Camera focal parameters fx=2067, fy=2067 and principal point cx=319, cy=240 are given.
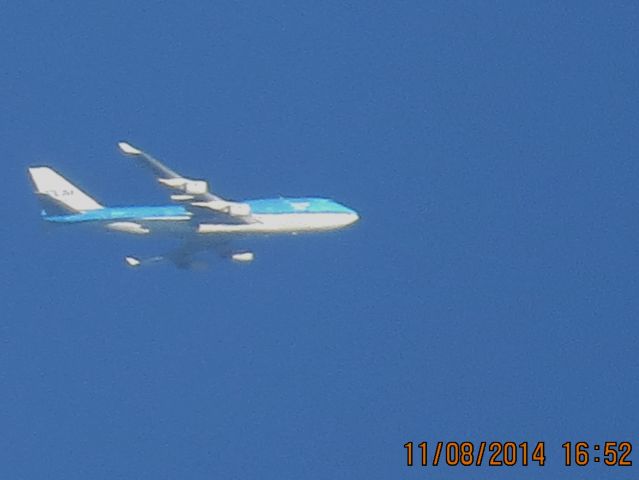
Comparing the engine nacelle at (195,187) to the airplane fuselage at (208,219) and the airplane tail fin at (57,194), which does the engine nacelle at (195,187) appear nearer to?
the airplane fuselage at (208,219)

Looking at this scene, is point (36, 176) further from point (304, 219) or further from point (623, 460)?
point (623, 460)

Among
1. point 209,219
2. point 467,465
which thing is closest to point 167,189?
point 209,219

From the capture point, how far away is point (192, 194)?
A: 128m

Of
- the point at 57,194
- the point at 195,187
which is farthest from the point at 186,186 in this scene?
the point at 57,194

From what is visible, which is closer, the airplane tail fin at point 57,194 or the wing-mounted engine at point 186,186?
the wing-mounted engine at point 186,186

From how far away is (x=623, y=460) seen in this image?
10188 cm

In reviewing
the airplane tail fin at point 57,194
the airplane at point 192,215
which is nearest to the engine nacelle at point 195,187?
the airplane at point 192,215

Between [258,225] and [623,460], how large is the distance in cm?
3766

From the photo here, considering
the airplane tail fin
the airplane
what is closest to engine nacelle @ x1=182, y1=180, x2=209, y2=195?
the airplane

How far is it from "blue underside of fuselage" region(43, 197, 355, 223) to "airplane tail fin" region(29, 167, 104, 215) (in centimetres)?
69

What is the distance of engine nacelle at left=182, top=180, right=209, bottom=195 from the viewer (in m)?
127

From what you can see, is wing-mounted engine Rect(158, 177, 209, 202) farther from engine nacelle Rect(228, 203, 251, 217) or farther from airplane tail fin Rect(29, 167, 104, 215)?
airplane tail fin Rect(29, 167, 104, 215)

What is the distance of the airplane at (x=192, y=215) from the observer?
5133 inches

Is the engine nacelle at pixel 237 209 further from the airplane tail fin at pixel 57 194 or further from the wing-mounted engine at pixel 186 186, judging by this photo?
the airplane tail fin at pixel 57 194
